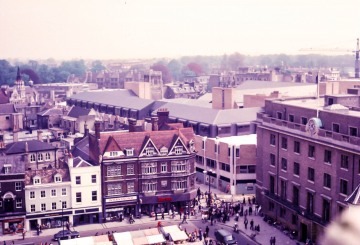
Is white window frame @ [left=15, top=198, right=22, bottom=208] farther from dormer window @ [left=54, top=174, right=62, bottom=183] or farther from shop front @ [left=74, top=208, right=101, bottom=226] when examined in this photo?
shop front @ [left=74, top=208, right=101, bottom=226]

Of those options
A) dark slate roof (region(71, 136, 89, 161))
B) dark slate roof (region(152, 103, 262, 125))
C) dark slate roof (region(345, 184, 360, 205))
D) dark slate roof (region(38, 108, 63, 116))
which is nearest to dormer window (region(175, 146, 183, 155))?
dark slate roof (region(71, 136, 89, 161))

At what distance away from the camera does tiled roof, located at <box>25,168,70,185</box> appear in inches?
1868

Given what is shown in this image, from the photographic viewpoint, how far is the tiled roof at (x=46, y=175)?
4745cm

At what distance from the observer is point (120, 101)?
100 metres

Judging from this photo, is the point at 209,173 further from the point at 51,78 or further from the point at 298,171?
the point at 51,78

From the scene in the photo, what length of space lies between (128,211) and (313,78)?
100244 mm

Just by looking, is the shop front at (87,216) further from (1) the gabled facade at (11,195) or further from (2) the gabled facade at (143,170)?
(1) the gabled facade at (11,195)

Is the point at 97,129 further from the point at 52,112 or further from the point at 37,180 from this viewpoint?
the point at 52,112

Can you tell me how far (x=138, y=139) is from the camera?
170 feet

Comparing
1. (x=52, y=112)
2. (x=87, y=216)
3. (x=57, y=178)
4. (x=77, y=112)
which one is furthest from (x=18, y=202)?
(x=52, y=112)

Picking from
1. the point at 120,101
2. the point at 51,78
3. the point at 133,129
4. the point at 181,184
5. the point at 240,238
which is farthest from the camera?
the point at 51,78

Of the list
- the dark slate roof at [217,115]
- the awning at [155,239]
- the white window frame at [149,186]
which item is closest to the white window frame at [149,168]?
the white window frame at [149,186]

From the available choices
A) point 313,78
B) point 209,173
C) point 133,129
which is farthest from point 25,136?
point 313,78

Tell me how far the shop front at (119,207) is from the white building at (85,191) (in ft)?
2.60
